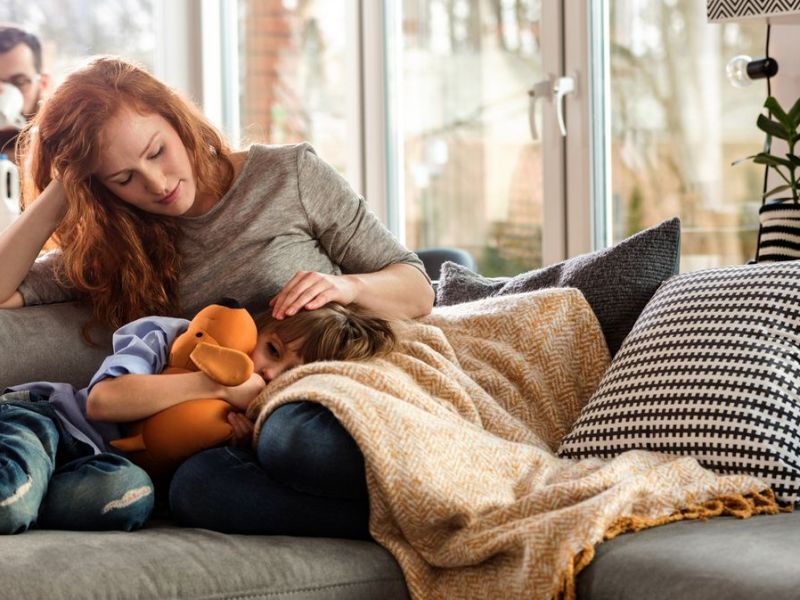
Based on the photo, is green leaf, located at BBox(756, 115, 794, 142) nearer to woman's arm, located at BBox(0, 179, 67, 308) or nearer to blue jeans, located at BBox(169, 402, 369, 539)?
blue jeans, located at BBox(169, 402, 369, 539)

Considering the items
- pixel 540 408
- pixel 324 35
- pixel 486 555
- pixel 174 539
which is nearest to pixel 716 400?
pixel 540 408

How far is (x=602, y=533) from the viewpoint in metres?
1.34

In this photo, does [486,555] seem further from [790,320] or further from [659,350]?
[790,320]

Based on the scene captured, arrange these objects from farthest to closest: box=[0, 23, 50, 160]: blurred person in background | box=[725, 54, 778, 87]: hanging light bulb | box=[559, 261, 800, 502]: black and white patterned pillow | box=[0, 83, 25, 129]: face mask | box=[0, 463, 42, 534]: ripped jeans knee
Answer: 1. box=[0, 23, 50, 160]: blurred person in background
2. box=[0, 83, 25, 129]: face mask
3. box=[725, 54, 778, 87]: hanging light bulb
4. box=[559, 261, 800, 502]: black and white patterned pillow
5. box=[0, 463, 42, 534]: ripped jeans knee

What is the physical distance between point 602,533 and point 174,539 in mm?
536

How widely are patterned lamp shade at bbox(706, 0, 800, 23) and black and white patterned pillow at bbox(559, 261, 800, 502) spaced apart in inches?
21.8

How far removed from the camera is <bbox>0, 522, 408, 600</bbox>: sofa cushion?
4.21 ft

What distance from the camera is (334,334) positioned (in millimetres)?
1768

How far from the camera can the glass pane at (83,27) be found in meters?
4.34

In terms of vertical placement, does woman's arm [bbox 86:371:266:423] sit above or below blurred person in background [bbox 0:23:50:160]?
below

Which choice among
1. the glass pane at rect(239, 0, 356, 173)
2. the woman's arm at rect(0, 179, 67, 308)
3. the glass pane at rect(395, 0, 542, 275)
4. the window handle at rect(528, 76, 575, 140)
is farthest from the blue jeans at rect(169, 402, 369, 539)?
the glass pane at rect(239, 0, 356, 173)

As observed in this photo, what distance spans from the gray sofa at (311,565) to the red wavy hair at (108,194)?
61 cm

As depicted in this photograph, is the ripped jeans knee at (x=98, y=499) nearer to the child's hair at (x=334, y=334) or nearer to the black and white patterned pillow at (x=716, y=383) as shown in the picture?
the child's hair at (x=334, y=334)

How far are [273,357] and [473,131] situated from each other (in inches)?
74.0
